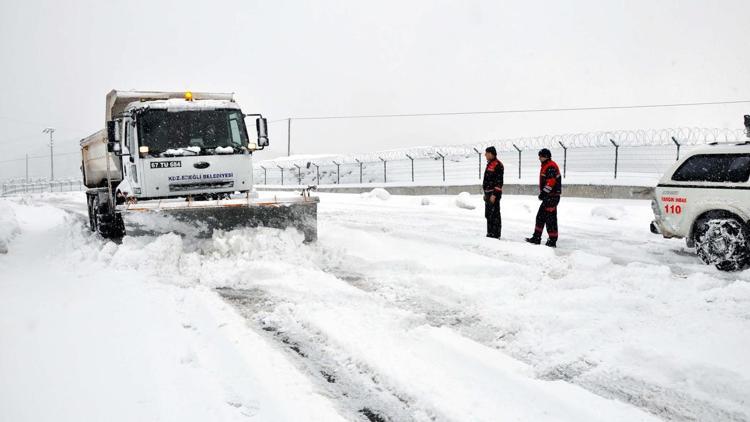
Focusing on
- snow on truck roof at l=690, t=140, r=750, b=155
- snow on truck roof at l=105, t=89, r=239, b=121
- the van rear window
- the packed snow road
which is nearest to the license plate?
the packed snow road

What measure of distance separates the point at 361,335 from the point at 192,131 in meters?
6.55

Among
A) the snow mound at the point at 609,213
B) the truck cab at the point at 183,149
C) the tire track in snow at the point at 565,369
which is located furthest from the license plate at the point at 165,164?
the snow mound at the point at 609,213

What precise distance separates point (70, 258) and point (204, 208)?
2.52m

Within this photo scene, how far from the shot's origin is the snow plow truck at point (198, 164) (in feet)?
28.2

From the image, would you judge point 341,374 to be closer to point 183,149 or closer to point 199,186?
point 199,186

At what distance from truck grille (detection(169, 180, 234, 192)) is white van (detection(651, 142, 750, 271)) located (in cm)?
750

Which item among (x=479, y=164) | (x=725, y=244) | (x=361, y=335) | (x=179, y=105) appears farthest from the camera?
(x=479, y=164)

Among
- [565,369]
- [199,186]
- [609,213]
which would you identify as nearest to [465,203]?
[609,213]

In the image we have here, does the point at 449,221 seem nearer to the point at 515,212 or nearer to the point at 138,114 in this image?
the point at 515,212

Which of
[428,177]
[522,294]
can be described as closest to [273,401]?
[522,294]

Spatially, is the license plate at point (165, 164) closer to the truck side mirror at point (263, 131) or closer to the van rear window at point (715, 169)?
the truck side mirror at point (263, 131)

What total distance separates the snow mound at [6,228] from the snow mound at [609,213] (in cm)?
1368

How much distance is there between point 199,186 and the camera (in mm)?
9617

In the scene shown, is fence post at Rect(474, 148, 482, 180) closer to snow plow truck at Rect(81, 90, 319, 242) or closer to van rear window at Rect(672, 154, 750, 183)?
snow plow truck at Rect(81, 90, 319, 242)
